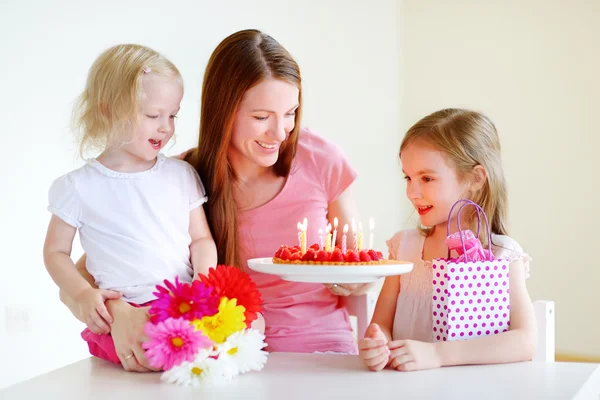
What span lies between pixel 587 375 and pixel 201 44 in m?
3.20

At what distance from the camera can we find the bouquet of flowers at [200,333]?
4.17ft

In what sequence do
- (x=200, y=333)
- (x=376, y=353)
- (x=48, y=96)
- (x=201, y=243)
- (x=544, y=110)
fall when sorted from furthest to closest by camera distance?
(x=544, y=110), (x=48, y=96), (x=201, y=243), (x=376, y=353), (x=200, y=333)

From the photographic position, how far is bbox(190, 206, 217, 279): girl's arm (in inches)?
64.3

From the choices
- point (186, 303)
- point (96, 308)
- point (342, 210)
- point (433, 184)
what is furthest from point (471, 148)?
point (96, 308)

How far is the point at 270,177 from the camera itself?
189 centimetres

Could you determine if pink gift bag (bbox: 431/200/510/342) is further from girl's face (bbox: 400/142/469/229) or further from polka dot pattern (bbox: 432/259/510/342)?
girl's face (bbox: 400/142/469/229)

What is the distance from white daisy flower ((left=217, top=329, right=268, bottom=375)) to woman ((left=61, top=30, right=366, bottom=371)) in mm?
408

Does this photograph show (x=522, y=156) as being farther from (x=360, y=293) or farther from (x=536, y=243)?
(x=360, y=293)

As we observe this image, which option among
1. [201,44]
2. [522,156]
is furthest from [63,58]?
[522,156]

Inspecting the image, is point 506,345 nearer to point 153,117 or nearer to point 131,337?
point 131,337

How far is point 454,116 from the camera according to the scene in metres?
1.72

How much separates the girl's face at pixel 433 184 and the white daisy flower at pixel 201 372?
24.5 inches

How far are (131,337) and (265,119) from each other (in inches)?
22.7

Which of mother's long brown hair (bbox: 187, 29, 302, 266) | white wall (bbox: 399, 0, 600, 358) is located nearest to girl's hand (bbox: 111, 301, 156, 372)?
mother's long brown hair (bbox: 187, 29, 302, 266)
